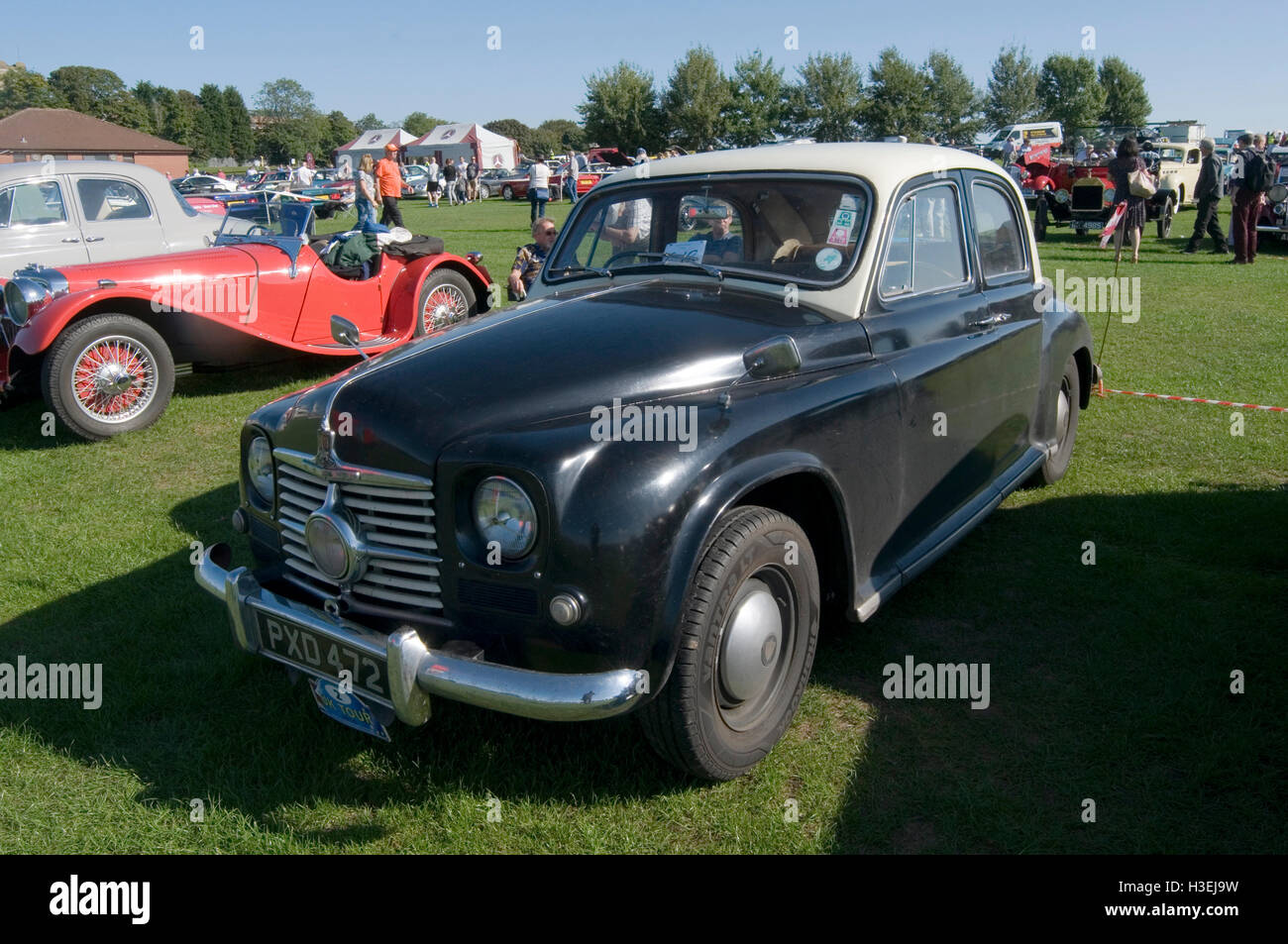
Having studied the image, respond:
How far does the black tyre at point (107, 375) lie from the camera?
6.79 meters

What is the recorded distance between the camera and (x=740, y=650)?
2.91 meters

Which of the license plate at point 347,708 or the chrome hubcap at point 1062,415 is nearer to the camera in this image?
the license plate at point 347,708

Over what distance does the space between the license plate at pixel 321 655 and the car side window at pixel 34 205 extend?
8688 millimetres

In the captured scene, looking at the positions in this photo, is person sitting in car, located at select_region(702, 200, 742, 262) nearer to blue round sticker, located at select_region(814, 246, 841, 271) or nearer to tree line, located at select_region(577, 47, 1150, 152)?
blue round sticker, located at select_region(814, 246, 841, 271)

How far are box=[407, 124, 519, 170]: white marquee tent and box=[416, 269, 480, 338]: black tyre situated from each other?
48.1 m

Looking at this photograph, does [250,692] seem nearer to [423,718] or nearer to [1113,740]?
[423,718]

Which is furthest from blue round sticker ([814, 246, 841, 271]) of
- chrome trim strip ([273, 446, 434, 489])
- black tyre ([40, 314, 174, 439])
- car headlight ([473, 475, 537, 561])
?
black tyre ([40, 314, 174, 439])

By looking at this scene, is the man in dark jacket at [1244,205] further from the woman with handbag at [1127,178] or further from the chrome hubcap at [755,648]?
the chrome hubcap at [755,648]

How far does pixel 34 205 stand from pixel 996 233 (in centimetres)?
929

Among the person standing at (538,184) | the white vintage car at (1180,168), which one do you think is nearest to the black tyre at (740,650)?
the person standing at (538,184)

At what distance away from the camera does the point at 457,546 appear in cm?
271

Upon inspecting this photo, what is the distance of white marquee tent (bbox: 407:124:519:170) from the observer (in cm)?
5559

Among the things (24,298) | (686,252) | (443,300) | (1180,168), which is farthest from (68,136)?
(686,252)

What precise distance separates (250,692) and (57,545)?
2.20m
